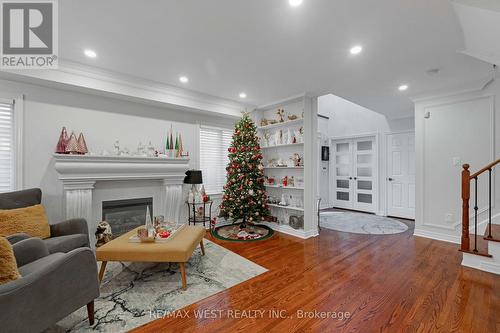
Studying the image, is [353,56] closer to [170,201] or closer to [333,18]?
[333,18]

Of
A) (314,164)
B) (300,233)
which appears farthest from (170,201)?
(314,164)

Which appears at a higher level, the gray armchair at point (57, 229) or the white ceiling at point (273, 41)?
the white ceiling at point (273, 41)

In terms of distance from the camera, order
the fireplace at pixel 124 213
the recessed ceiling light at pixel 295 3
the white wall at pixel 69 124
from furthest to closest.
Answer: the fireplace at pixel 124 213 < the white wall at pixel 69 124 < the recessed ceiling light at pixel 295 3

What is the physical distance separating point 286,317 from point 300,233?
91.6 inches

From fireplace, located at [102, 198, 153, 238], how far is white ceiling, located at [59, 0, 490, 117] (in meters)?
2.11

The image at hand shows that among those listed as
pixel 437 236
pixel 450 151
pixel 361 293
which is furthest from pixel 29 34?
pixel 437 236

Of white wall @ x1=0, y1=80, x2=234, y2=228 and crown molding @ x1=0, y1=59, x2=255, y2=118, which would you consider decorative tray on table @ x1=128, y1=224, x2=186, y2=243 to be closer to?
white wall @ x1=0, y1=80, x2=234, y2=228

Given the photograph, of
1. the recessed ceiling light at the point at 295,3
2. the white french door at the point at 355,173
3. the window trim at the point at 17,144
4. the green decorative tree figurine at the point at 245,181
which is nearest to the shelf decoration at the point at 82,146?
the window trim at the point at 17,144

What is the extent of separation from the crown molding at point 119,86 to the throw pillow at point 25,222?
170 cm

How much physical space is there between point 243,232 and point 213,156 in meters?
1.79

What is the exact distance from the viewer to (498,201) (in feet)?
11.0

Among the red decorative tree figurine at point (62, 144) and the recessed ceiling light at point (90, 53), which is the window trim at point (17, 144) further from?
the recessed ceiling light at point (90, 53)

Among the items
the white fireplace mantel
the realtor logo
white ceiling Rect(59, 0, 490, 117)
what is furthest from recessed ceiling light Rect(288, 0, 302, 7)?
the white fireplace mantel

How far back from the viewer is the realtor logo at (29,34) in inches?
80.0
